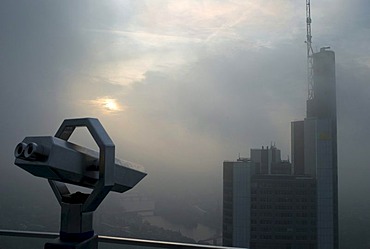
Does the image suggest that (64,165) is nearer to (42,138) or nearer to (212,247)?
(42,138)

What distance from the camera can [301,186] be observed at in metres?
21.2

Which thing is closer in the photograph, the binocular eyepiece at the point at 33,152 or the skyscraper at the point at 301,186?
the binocular eyepiece at the point at 33,152

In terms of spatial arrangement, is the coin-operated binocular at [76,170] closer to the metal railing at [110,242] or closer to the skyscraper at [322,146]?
the metal railing at [110,242]

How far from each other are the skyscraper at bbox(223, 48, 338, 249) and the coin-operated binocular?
16.4 metres

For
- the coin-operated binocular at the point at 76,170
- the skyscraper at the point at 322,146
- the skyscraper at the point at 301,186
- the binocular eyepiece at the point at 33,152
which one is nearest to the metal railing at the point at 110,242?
the coin-operated binocular at the point at 76,170

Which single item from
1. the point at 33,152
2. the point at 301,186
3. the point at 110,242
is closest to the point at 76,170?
the point at 33,152

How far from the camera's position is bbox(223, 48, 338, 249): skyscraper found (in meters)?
19.0

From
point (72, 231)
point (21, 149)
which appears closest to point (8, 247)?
point (72, 231)

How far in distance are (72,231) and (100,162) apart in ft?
1.30

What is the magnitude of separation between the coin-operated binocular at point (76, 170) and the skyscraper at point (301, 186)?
16.4 meters

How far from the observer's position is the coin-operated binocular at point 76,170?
1625 mm

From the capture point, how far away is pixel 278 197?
2073 cm

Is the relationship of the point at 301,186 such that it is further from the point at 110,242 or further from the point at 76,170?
the point at 76,170

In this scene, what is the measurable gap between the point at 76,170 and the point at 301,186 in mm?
20999
